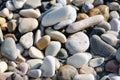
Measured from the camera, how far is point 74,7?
1645 mm

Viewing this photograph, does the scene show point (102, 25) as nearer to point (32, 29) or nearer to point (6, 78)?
point (32, 29)

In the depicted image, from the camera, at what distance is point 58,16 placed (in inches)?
59.9

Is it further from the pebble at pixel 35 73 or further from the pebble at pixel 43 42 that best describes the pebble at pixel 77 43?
the pebble at pixel 35 73

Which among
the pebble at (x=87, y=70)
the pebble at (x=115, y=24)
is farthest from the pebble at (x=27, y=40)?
the pebble at (x=115, y=24)

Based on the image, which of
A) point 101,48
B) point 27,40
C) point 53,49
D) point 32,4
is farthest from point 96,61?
point 32,4

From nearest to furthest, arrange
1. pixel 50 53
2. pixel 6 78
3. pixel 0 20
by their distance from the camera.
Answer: pixel 6 78, pixel 50 53, pixel 0 20

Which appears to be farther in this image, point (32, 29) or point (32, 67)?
point (32, 29)

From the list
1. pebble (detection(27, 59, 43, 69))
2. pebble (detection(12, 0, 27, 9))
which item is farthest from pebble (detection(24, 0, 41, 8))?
pebble (detection(27, 59, 43, 69))

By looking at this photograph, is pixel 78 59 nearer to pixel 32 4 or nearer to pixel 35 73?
pixel 35 73

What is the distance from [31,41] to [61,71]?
20 centimetres

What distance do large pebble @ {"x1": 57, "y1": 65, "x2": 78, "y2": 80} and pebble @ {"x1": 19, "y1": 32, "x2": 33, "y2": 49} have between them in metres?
0.17

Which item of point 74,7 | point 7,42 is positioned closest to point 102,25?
point 74,7

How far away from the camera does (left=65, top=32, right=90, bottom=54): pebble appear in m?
1.45

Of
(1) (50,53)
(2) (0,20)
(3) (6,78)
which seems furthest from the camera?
(2) (0,20)
